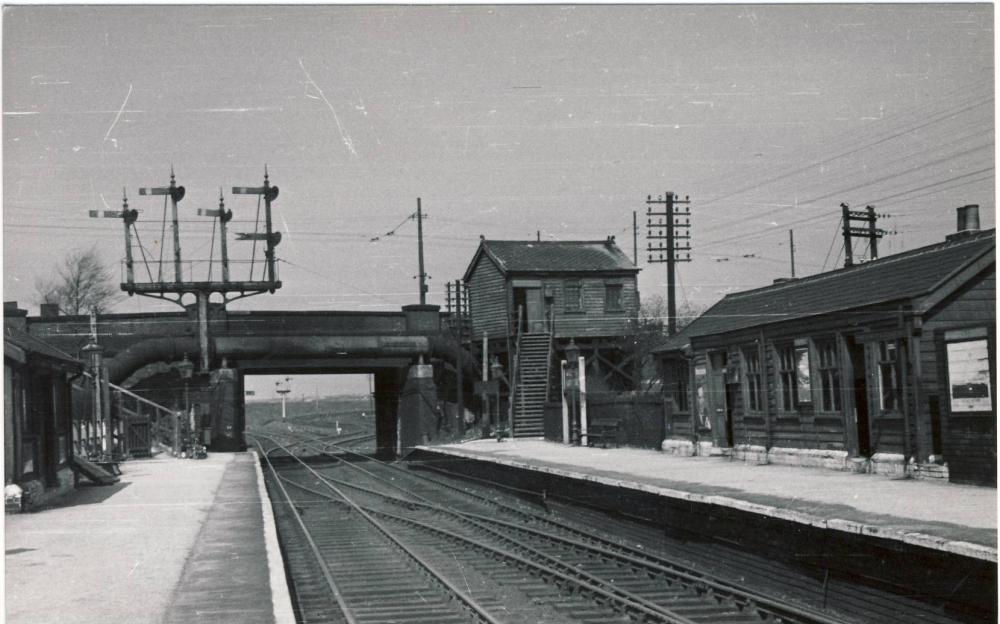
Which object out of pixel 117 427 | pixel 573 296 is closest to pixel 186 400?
pixel 117 427

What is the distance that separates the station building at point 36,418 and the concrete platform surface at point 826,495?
857cm

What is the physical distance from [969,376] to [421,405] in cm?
2459

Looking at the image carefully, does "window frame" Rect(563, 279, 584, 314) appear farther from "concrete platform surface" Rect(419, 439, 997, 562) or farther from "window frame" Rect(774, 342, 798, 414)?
"window frame" Rect(774, 342, 798, 414)

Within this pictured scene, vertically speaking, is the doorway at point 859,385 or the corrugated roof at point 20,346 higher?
the corrugated roof at point 20,346

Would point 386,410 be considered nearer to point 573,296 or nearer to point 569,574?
point 573,296

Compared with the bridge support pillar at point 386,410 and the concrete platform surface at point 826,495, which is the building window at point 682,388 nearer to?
the concrete platform surface at point 826,495

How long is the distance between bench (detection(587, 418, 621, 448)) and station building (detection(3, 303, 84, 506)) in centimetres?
1313

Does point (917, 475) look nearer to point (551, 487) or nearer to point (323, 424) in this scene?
point (551, 487)

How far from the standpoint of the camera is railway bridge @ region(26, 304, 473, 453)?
3419cm

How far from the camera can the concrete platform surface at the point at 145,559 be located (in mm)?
9195

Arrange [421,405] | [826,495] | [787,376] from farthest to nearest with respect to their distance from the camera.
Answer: [421,405]
[787,376]
[826,495]

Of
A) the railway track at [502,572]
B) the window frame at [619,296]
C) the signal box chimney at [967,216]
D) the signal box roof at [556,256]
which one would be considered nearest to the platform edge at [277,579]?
the railway track at [502,572]

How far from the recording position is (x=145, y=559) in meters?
11.9

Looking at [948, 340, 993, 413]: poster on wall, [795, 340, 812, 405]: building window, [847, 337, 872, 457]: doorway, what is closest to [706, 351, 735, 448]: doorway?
[795, 340, 812, 405]: building window
